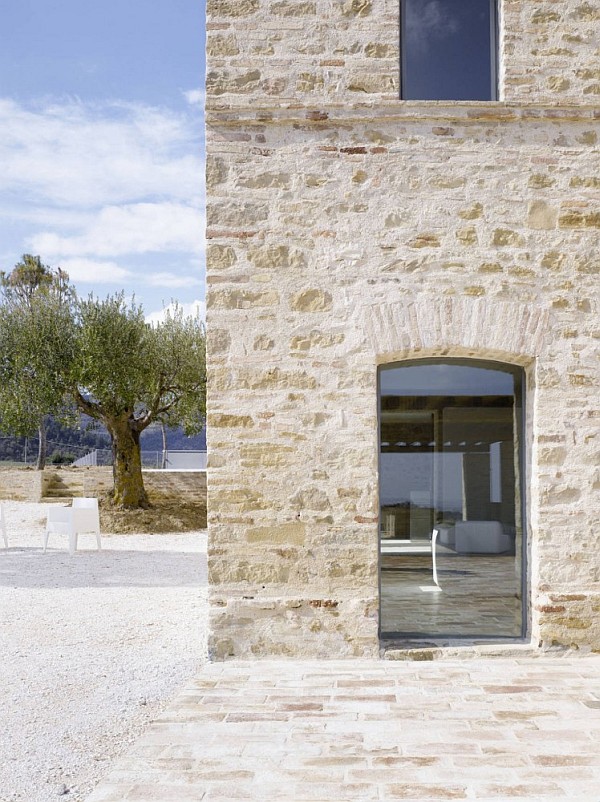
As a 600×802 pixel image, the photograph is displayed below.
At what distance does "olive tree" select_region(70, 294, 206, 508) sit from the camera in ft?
52.9

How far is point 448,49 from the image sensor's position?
574 cm

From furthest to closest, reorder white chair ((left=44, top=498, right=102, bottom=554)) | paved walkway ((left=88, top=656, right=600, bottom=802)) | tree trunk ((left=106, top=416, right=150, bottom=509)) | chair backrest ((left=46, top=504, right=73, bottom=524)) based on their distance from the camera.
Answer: tree trunk ((left=106, top=416, right=150, bottom=509)), chair backrest ((left=46, top=504, right=73, bottom=524)), white chair ((left=44, top=498, right=102, bottom=554)), paved walkway ((left=88, top=656, right=600, bottom=802))

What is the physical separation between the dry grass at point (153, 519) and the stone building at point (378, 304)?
11556 millimetres

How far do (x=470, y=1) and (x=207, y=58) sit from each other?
2059 mm

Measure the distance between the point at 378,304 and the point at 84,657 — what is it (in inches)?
140

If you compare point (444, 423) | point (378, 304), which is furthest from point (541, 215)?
point (444, 423)

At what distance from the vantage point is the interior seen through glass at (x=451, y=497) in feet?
18.4

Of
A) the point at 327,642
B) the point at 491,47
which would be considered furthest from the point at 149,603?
the point at 491,47

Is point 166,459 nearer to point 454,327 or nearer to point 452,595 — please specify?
point 452,595

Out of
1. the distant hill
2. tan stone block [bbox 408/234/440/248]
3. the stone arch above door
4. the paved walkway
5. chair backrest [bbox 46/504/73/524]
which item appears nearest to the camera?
the paved walkway

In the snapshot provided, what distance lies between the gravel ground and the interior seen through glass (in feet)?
5.67

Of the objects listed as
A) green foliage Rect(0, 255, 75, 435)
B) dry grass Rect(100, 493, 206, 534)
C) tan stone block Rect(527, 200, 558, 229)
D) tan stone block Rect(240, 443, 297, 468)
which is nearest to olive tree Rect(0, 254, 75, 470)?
green foliage Rect(0, 255, 75, 435)

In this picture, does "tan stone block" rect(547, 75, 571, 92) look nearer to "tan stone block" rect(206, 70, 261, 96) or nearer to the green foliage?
"tan stone block" rect(206, 70, 261, 96)

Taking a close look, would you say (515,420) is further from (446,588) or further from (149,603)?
(149,603)
